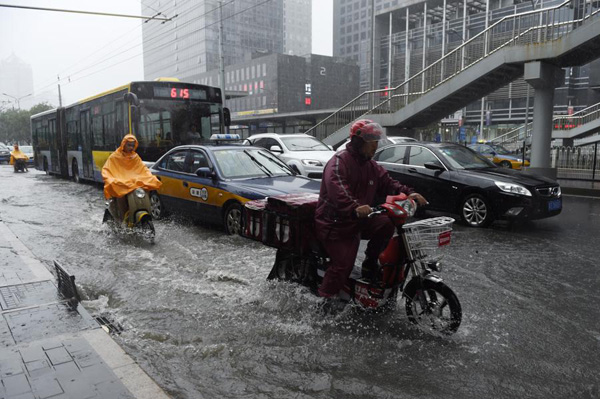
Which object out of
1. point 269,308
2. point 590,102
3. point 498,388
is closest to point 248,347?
point 269,308

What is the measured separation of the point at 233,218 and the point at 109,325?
3.66m

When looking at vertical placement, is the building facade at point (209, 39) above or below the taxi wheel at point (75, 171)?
above

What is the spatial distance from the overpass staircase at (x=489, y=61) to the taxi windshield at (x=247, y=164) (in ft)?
30.4

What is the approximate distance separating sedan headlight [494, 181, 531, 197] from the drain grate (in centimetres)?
654

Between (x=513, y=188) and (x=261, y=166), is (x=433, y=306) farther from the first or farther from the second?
(x=261, y=166)

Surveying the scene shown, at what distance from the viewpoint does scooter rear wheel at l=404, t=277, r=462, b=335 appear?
380 centimetres

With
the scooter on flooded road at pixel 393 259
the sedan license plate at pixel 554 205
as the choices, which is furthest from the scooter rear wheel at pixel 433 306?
the sedan license plate at pixel 554 205

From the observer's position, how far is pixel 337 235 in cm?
401

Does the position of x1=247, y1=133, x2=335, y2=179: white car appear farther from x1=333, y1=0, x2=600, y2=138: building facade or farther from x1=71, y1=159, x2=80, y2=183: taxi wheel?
x1=333, y1=0, x2=600, y2=138: building facade

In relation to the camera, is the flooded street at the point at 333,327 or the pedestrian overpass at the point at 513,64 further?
the pedestrian overpass at the point at 513,64

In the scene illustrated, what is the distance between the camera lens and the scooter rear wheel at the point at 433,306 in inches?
149

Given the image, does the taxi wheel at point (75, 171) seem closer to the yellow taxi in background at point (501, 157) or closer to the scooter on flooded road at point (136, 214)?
the scooter on flooded road at point (136, 214)

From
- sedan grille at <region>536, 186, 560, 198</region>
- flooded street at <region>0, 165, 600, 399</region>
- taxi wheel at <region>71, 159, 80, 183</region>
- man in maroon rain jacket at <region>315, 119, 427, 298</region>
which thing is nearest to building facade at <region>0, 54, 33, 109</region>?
taxi wheel at <region>71, 159, 80, 183</region>

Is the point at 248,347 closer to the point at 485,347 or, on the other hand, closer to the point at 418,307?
the point at 418,307
